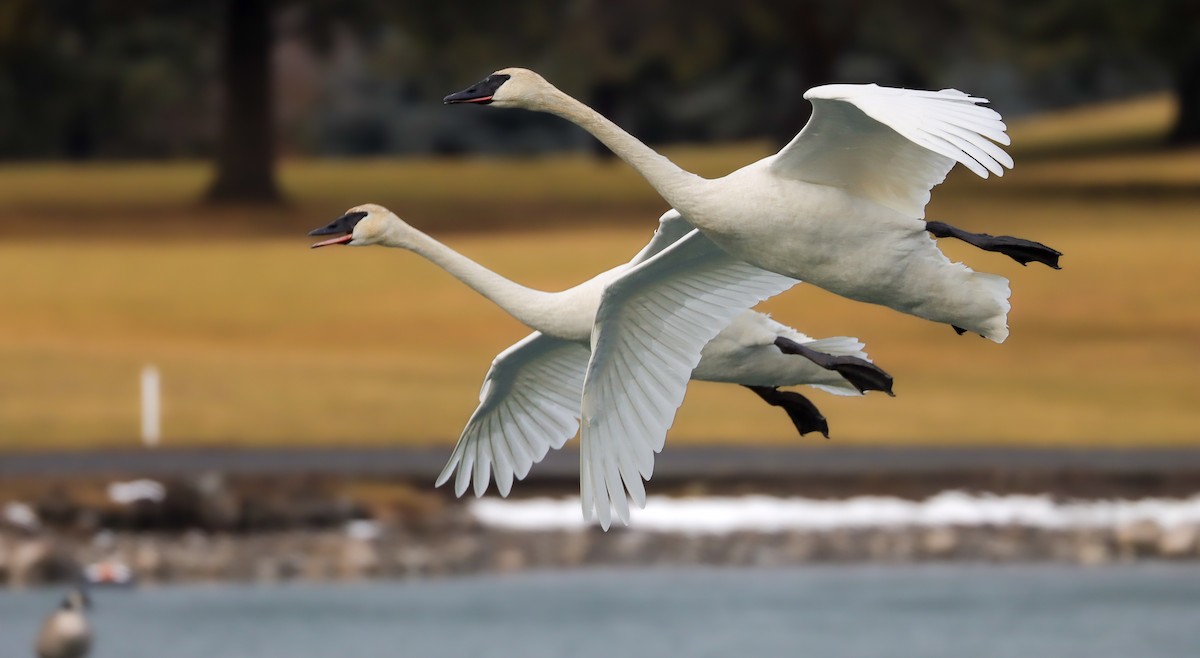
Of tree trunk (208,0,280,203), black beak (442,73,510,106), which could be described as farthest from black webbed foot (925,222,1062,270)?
→ tree trunk (208,0,280,203)

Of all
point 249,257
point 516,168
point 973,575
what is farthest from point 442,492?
point 516,168

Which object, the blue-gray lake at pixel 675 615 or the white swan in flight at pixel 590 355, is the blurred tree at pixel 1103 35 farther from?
the white swan in flight at pixel 590 355

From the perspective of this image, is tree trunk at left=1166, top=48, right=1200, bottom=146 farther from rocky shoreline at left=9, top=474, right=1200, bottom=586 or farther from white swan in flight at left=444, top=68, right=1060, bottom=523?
white swan in flight at left=444, top=68, right=1060, bottom=523

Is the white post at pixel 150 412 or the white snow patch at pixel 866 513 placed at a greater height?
the white post at pixel 150 412

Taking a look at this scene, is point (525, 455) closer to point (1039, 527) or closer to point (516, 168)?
point (1039, 527)

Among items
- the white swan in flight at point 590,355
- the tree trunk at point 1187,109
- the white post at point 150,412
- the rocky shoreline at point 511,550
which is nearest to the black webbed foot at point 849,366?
the white swan in flight at point 590,355

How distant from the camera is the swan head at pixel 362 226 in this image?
796cm

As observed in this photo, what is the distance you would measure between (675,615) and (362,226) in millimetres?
16720

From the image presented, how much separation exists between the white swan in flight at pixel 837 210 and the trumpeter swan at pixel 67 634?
14.3 m

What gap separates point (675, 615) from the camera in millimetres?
24531

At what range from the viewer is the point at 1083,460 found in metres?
26.4

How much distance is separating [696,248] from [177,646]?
15.9 m

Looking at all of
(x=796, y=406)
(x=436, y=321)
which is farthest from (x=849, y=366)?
(x=436, y=321)

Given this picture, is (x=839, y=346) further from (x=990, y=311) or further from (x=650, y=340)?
(x=990, y=311)
